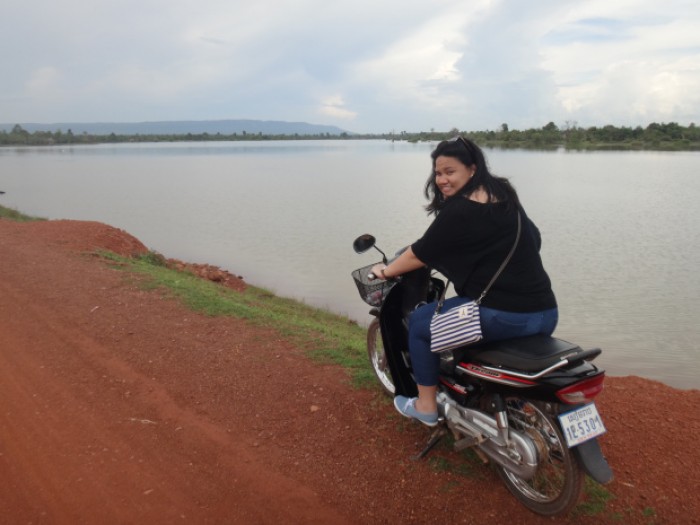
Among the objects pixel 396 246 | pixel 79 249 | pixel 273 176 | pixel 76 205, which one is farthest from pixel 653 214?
pixel 273 176

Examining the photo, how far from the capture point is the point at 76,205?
82.4 feet

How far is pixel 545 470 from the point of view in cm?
276

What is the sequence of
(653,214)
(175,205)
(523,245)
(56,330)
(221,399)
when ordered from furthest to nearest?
1. (175,205)
2. (653,214)
3. (56,330)
4. (221,399)
5. (523,245)

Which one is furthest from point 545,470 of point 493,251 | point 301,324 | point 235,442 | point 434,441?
point 301,324

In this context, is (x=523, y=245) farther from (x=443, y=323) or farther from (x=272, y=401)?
(x=272, y=401)

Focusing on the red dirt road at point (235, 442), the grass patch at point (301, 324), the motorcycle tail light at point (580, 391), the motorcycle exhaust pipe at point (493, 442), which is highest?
the motorcycle tail light at point (580, 391)

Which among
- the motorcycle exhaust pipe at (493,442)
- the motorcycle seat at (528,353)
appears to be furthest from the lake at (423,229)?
the motorcycle exhaust pipe at (493,442)

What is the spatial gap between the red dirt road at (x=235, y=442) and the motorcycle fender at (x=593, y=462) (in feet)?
1.48

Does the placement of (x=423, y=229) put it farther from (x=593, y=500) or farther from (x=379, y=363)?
(x=593, y=500)

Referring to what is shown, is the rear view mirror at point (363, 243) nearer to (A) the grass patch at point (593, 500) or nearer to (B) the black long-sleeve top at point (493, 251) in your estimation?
(B) the black long-sleeve top at point (493, 251)

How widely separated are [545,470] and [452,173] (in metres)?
1.61

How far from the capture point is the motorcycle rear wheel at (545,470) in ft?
8.27

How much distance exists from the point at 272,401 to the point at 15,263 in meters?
6.43

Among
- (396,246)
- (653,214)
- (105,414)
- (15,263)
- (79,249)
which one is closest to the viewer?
(105,414)
